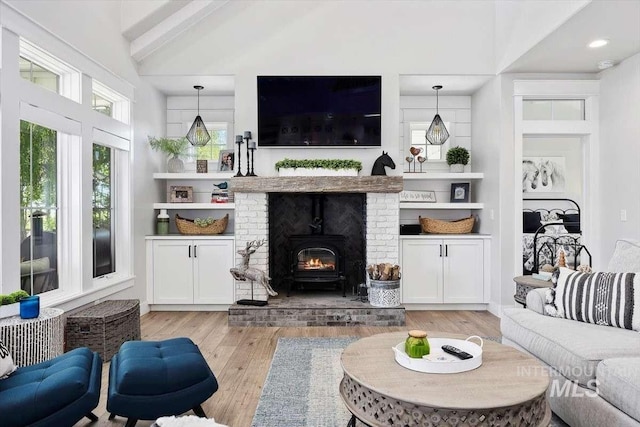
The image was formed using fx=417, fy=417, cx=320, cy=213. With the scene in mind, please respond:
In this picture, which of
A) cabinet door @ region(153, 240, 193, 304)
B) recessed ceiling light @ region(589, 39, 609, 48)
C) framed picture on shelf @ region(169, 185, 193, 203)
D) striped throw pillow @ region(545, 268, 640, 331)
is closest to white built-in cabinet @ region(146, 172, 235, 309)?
cabinet door @ region(153, 240, 193, 304)

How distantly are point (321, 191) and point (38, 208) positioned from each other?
8.40 ft

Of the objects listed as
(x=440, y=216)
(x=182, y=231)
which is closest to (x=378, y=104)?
(x=440, y=216)

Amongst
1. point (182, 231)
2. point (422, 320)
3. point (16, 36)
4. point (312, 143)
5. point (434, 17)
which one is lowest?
point (422, 320)

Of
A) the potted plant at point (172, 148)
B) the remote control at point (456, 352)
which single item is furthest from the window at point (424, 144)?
the remote control at point (456, 352)

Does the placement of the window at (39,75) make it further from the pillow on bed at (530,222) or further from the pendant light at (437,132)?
the pillow on bed at (530,222)

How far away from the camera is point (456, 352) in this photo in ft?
6.66

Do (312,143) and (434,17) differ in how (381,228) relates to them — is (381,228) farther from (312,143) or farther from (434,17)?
(434,17)

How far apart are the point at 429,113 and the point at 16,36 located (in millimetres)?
4348

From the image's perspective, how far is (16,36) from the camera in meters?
2.82

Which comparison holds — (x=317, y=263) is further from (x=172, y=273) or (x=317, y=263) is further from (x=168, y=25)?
(x=168, y=25)

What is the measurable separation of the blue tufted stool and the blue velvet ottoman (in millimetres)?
126

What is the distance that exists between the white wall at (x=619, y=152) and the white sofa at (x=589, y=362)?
71.1 inches

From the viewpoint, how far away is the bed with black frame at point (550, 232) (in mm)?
4859

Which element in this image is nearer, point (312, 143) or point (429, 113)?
point (312, 143)
